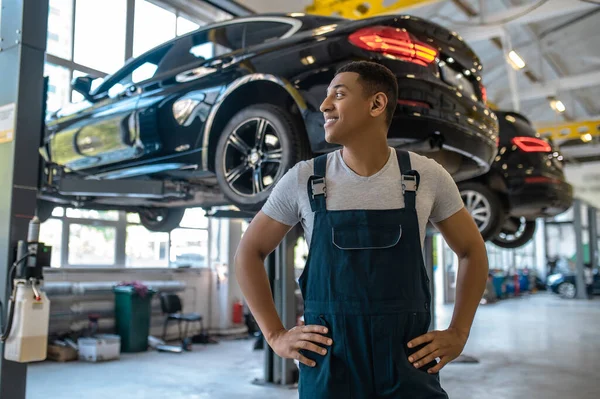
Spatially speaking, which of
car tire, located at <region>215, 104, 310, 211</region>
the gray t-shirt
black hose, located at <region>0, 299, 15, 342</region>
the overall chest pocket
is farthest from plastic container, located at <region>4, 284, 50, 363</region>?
the overall chest pocket

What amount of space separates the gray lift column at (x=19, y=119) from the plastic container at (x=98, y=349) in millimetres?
4263

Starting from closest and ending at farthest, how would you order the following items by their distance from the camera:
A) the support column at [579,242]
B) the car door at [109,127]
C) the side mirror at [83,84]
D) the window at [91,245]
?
the car door at [109,127] → the side mirror at [83,84] → the window at [91,245] → the support column at [579,242]

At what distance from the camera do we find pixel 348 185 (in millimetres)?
1252

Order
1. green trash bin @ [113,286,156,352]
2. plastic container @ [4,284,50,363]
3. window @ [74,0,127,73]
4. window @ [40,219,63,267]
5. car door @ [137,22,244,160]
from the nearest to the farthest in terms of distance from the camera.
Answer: plastic container @ [4,284,50,363], car door @ [137,22,244,160], window @ [74,0,127,73], window @ [40,219,63,267], green trash bin @ [113,286,156,352]

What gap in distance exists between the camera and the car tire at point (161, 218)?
552cm

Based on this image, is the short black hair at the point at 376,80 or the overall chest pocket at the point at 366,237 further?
the short black hair at the point at 376,80

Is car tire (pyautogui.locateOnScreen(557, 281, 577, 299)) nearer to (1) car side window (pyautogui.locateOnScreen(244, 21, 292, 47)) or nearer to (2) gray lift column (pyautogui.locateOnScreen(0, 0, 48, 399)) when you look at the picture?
(1) car side window (pyautogui.locateOnScreen(244, 21, 292, 47))

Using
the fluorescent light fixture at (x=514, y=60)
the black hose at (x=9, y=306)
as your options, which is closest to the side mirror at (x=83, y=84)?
the black hose at (x=9, y=306)

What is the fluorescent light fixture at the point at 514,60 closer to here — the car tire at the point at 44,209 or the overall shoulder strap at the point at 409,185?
the car tire at the point at 44,209

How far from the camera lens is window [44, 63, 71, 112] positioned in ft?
22.6

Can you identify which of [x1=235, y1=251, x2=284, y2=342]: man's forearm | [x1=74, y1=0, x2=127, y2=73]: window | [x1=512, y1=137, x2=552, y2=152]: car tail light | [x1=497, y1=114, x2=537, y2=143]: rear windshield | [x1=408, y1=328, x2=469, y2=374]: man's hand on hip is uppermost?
[x1=74, y1=0, x2=127, y2=73]: window

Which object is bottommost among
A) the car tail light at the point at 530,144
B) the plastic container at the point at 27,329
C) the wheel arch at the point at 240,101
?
the plastic container at the point at 27,329

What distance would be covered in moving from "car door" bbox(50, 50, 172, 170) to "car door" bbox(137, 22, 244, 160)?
0.12m

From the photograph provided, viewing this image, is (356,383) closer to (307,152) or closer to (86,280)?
(307,152)
